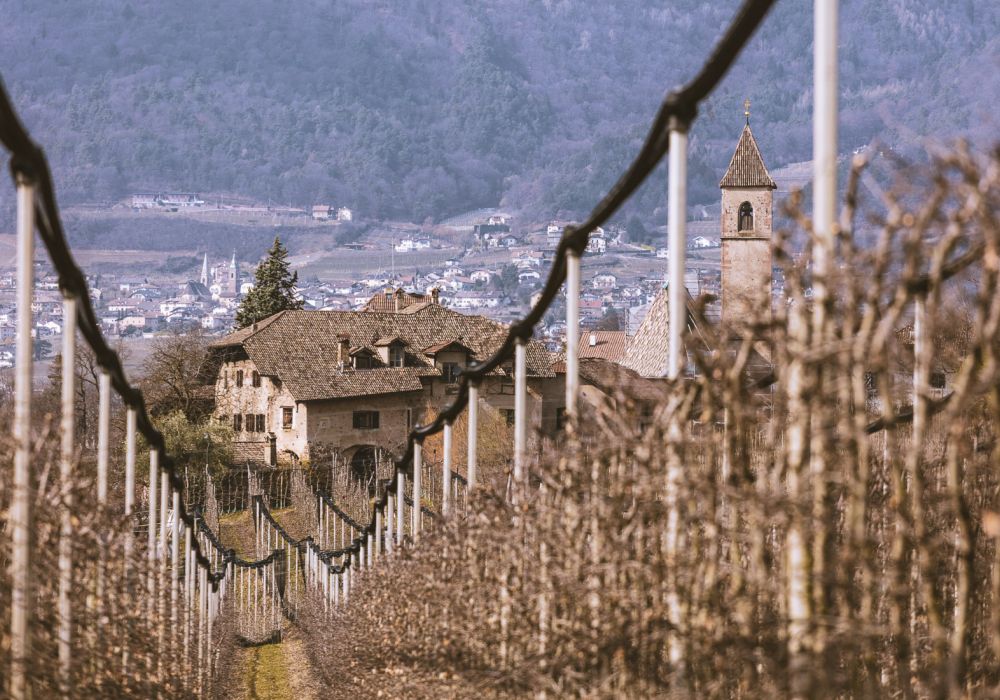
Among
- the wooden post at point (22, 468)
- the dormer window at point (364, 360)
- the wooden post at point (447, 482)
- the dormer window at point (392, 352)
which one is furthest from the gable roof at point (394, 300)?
the wooden post at point (22, 468)

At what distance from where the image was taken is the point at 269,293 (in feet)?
203

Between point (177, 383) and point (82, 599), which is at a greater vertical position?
point (177, 383)

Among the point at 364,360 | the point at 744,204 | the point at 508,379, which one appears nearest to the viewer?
the point at 508,379

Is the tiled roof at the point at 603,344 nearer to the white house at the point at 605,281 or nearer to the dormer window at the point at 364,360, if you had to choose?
the dormer window at the point at 364,360

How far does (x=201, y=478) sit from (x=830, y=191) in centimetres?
3805

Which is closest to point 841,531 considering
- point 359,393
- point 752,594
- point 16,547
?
point 752,594

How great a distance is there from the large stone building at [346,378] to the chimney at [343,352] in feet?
0.15

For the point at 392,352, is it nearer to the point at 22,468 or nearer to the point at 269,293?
the point at 269,293

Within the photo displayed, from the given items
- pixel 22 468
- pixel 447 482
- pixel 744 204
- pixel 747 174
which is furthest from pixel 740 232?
pixel 22 468

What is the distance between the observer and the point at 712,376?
3492 mm

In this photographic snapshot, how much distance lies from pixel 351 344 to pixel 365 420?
3.97 metres

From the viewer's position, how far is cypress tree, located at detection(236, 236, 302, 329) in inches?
2429

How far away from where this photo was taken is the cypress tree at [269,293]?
202ft

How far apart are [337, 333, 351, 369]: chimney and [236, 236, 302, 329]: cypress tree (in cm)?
1112
